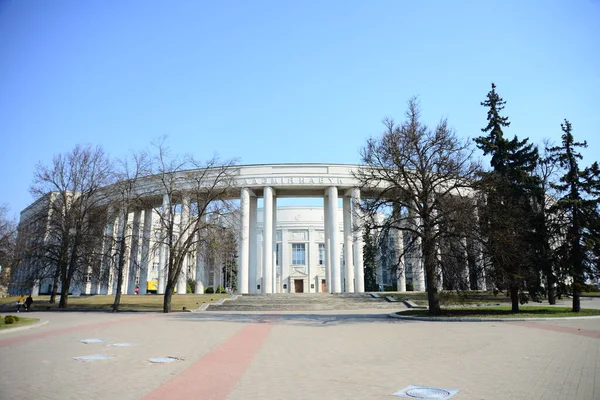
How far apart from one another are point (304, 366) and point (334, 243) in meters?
37.2

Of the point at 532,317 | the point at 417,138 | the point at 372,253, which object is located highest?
the point at 417,138

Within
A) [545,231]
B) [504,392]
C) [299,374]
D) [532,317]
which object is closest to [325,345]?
[299,374]

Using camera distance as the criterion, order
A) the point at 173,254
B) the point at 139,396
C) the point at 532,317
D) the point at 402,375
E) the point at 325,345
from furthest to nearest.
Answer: the point at 173,254 → the point at 532,317 → the point at 325,345 → the point at 402,375 → the point at 139,396

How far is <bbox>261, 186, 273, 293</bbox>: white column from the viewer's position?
44.6 metres

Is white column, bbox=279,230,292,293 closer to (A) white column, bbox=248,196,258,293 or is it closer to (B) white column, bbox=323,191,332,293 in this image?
(A) white column, bbox=248,196,258,293

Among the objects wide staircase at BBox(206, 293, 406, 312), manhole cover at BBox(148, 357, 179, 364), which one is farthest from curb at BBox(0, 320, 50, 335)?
wide staircase at BBox(206, 293, 406, 312)

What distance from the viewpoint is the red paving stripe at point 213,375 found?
6.09 m

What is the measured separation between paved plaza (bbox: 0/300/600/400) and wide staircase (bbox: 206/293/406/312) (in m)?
18.4

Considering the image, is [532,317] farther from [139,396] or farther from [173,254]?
[173,254]

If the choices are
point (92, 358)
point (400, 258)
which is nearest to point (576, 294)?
point (400, 258)

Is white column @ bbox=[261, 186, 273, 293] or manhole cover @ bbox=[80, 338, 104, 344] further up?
white column @ bbox=[261, 186, 273, 293]

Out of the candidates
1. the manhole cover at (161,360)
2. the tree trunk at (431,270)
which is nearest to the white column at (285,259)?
the tree trunk at (431,270)

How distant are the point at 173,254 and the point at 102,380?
73.7ft

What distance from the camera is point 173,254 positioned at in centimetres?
2878
